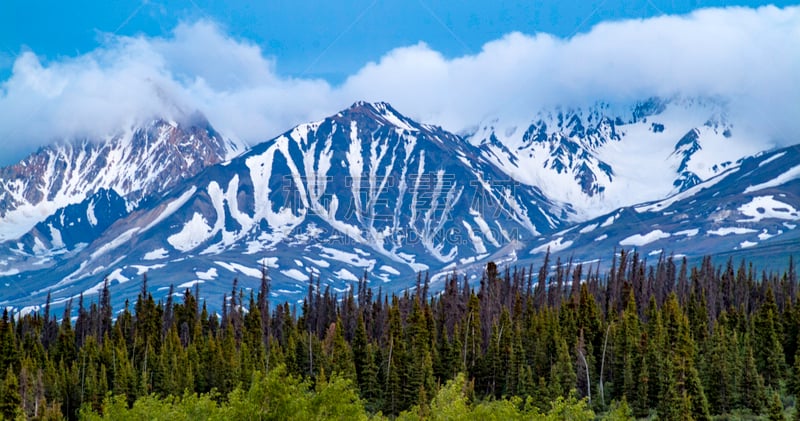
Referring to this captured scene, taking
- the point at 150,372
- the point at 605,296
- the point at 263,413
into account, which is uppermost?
the point at 605,296

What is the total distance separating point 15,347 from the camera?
160500 mm

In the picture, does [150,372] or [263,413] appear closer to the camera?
[263,413]

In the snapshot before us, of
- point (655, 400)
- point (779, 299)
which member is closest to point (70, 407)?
point (655, 400)

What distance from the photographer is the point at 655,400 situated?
126m

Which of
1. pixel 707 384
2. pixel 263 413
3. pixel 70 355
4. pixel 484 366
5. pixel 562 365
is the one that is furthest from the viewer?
pixel 70 355

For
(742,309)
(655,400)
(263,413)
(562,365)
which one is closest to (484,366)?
(562,365)

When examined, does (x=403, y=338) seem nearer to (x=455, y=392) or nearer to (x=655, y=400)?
(x=655, y=400)

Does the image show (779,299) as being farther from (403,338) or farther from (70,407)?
(70,407)

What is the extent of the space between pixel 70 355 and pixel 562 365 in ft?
281

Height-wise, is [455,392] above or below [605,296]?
below

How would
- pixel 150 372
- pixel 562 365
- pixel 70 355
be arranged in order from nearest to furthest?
pixel 562 365, pixel 150 372, pixel 70 355

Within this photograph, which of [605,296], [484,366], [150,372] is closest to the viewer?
[484,366]

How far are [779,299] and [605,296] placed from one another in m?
33.8

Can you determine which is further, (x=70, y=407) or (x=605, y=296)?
(x=605, y=296)
